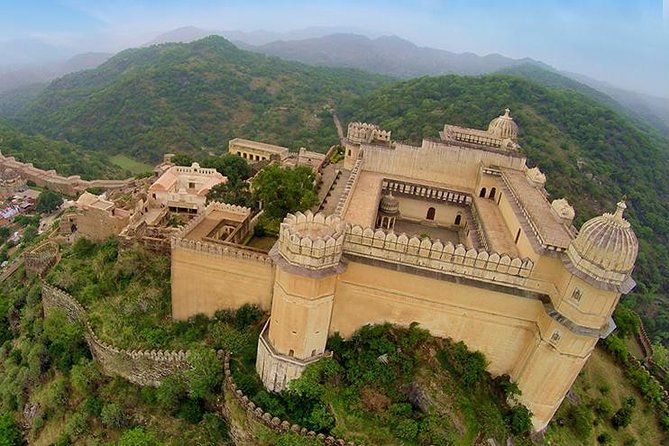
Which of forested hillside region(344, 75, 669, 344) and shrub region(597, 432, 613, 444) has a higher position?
forested hillside region(344, 75, 669, 344)

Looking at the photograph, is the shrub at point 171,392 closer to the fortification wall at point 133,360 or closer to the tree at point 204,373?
the fortification wall at point 133,360

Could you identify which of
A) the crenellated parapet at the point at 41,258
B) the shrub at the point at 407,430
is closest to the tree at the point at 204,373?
the shrub at the point at 407,430

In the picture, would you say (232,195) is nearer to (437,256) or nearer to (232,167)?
(232,167)

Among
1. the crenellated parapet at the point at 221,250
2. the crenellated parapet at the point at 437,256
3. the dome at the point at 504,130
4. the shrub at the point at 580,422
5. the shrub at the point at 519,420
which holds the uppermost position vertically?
the dome at the point at 504,130

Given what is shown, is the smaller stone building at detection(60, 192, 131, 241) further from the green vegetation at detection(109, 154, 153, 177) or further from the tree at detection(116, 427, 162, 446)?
the green vegetation at detection(109, 154, 153, 177)

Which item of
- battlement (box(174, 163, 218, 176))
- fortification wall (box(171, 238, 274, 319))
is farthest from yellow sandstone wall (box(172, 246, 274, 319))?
battlement (box(174, 163, 218, 176))
